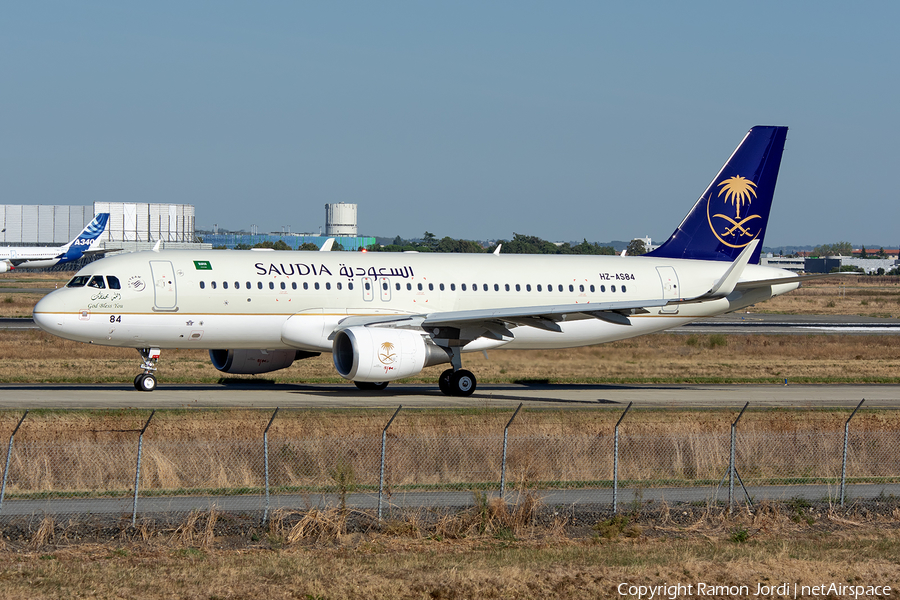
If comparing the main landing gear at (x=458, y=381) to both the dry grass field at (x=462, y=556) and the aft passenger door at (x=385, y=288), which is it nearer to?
the aft passenger door at (x=385, y=288)

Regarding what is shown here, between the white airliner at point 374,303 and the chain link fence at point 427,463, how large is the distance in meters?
5.03

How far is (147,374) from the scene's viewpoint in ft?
105

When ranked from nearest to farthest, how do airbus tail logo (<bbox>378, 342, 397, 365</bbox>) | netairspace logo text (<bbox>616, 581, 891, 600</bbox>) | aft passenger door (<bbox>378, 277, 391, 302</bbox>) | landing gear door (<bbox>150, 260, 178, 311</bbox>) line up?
netairspace logo text (<bbox>616, 581, 891, 600</bbox>) < airbus tail logo (<bbox>378, 342, 397, 365</bbox>) < landing gear door (<bbox>150, 260, 178, 311</bbox>) < aft passenger door (<bbox>378, 277, 391, 302</bbox>)

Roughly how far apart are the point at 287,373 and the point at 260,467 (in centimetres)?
1911

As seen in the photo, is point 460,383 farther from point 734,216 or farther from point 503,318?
point 734,216

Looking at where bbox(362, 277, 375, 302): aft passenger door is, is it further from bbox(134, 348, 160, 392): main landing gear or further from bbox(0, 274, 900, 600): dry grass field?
bbox(0, 274, 900, 600): dry grass field

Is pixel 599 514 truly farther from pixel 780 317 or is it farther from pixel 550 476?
pixel 780 317

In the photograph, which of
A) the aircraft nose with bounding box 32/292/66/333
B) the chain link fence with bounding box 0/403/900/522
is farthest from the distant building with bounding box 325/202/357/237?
the chain link fence with bounding box 0/403/900/522

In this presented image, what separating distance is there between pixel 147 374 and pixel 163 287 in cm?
281

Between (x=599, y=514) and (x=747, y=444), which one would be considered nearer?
(x=599, y=514)

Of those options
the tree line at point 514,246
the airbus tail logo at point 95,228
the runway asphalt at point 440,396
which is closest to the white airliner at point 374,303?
the runway asphalt at point 440,396

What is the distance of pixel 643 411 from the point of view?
29.4 meters

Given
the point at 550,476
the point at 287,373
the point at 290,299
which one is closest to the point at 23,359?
the point at 287,373

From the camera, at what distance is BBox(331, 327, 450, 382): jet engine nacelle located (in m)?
30.5
